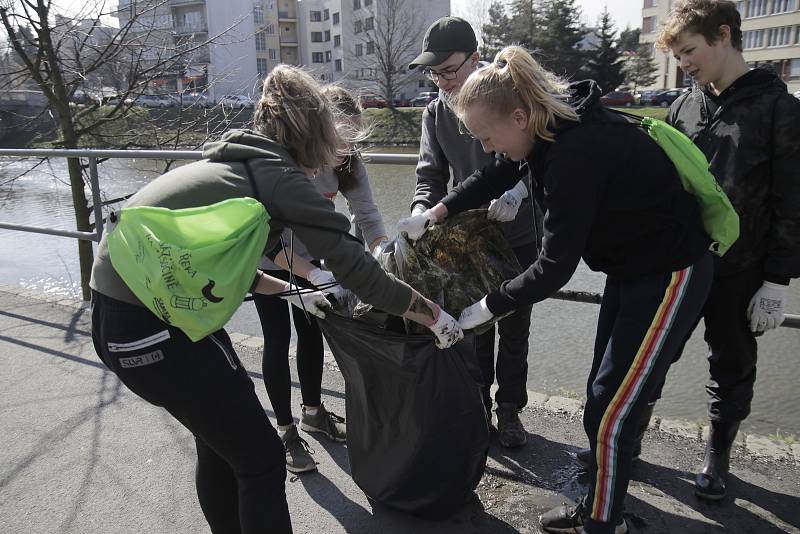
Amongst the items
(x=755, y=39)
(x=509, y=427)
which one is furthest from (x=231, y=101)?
(x=755, y=39)

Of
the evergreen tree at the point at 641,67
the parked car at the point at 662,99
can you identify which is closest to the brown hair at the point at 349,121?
the parked car at the point at 662,99

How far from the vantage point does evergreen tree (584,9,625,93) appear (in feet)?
134

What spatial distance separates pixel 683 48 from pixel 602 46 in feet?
142

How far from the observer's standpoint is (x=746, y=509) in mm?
2469

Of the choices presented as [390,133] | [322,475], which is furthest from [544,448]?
[390,133]

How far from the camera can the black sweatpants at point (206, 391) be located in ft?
5.80

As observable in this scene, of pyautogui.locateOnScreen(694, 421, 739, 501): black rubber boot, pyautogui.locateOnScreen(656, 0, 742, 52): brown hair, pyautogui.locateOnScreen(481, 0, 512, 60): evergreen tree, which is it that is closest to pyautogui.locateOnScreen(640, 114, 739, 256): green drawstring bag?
pyautogui.locateOnScreen(656, 0, 742, 52): brown hair

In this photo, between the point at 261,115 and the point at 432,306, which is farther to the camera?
the point at 432,306

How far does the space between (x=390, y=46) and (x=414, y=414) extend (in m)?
43.6

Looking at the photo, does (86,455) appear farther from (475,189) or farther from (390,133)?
(390,133)

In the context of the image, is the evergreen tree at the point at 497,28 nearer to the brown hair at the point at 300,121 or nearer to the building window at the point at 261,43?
the building window at the point at 261,43

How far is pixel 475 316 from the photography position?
223cm

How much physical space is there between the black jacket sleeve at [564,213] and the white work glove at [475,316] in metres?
0.22

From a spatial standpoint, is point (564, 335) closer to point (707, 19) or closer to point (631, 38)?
point (707, 19)
